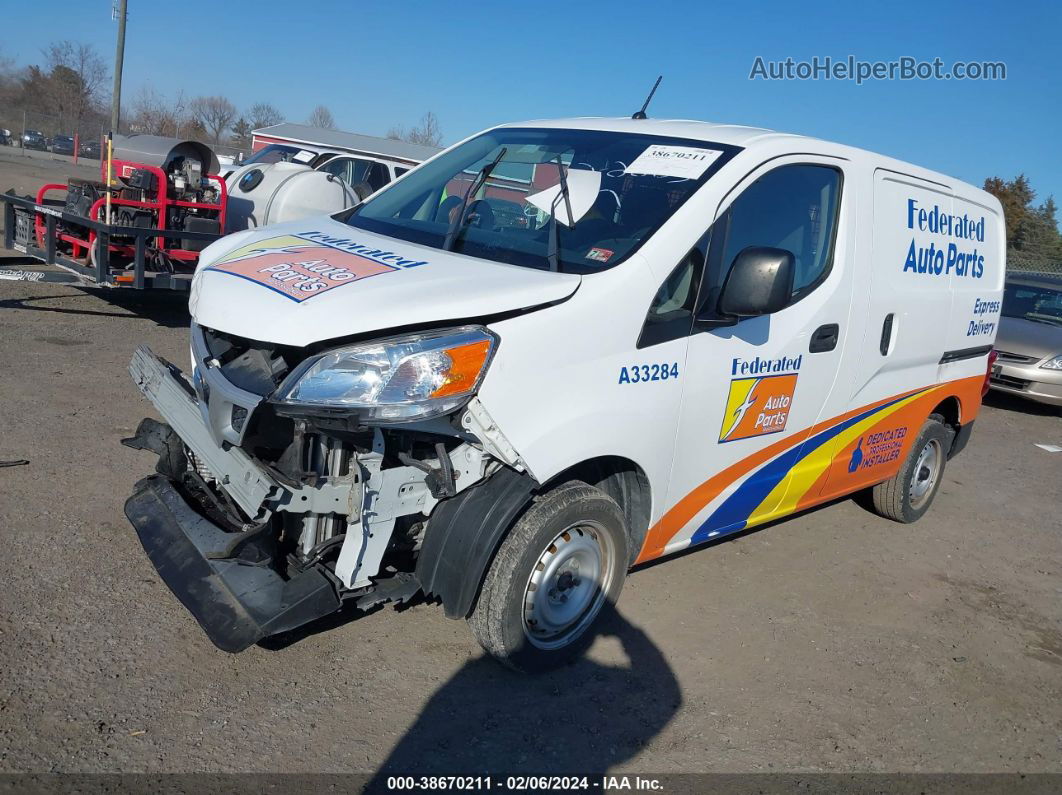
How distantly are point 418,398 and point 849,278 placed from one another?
251 centimetres

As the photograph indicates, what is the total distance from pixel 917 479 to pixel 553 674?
3.56 meters

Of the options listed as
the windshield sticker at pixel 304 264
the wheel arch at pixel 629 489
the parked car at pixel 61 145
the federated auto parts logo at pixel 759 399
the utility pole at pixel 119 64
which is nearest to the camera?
the windshield sticker at pixel 304 264

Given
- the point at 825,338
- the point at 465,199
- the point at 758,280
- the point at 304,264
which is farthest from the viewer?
the point at 825,338

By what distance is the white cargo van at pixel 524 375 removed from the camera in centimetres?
294

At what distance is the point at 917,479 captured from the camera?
604cm

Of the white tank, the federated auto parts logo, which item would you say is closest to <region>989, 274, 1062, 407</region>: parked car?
the federated auto parts logo

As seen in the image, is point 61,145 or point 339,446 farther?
point 61,145

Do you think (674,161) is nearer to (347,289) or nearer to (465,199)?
(465,199)

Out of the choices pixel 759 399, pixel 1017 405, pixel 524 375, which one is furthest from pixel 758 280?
pixel 1017 405

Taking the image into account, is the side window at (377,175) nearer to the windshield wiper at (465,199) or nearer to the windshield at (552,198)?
the windshield at (552,198)

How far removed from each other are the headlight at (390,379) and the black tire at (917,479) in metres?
3.89

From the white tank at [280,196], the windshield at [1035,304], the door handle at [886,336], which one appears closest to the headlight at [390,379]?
the door handle at [886,336]

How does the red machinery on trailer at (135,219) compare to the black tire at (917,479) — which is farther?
the red machinery on trailer at (135,219)

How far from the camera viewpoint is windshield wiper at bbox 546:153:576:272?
3438 millimetres
